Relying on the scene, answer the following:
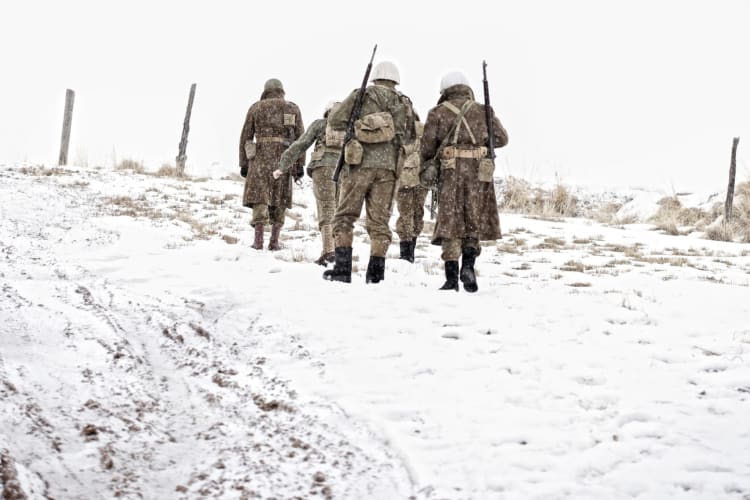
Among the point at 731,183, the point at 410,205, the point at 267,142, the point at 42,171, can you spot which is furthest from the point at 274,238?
the point at 731,183

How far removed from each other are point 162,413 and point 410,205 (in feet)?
14.5

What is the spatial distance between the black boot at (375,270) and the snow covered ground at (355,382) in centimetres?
12

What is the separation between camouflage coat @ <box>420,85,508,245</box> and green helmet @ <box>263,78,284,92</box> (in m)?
2.39

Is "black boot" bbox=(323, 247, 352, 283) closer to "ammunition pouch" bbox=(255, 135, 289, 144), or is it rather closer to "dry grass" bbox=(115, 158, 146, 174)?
"ammunition pouch" bbox=(255, 135, 289, 144)

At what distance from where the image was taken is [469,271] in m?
5.16

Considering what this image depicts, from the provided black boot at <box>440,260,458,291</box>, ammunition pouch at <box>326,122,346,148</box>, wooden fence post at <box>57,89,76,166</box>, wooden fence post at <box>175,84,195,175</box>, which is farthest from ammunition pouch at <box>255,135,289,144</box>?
wooden fence post at <box>57,89,76,166</box>

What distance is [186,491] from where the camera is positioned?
2.20 m

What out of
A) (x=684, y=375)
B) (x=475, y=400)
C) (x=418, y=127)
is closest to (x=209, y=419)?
(x=475, y=400)

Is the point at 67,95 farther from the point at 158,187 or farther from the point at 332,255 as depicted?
the point at 332,255

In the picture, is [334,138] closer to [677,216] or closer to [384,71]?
[384,71]

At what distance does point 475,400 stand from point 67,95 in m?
16.9

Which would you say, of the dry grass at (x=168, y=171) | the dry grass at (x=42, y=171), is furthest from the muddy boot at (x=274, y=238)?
the dry grass at (x=168, y=171)

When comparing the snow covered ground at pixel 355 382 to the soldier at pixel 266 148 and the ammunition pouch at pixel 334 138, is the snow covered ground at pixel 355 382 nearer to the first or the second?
the soldier at pixel 266 148

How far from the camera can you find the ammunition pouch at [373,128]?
4914 mm
